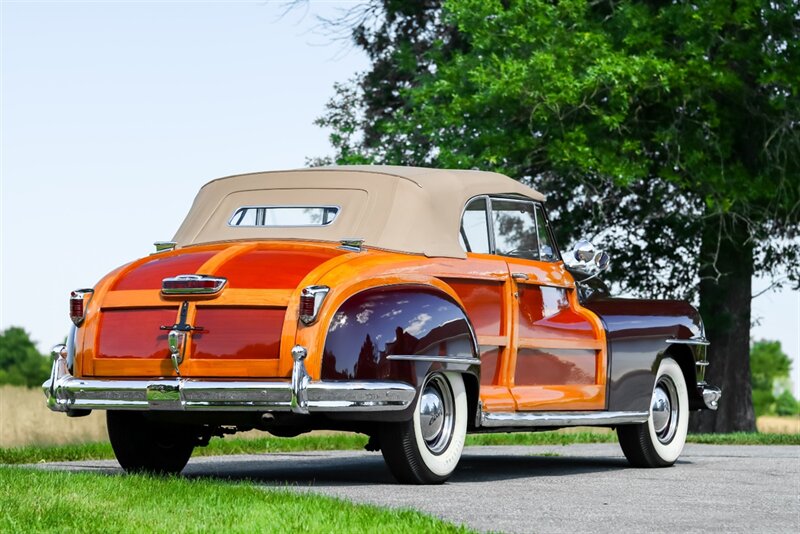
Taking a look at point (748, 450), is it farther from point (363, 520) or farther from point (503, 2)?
point (503, 2)

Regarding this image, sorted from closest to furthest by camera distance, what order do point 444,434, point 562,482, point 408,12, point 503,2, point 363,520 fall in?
point 363,520, point 444,434, point 562,482, point 503,2, point 408,12

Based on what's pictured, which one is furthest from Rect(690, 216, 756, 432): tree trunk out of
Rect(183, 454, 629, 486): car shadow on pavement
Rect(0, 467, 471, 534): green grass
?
Rect(0, 467, 471, 534): green grass

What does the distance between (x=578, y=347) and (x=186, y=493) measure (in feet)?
11.4

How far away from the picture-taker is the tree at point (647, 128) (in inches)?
750

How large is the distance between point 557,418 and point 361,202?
199 cm

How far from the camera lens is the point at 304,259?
7.80 meters

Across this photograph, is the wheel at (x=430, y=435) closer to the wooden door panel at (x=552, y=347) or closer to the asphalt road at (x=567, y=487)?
the asphalt road at (x=567, y=487)

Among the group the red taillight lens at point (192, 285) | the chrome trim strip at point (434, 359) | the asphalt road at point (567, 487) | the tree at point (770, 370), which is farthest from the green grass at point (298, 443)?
the tree at point (770, 370)

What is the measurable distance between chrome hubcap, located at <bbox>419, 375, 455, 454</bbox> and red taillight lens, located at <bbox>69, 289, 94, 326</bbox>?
2.14m

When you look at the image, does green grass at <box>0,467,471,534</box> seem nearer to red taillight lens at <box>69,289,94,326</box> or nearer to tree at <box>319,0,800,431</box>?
red taillight lens at <box>69,289,94,326</box>

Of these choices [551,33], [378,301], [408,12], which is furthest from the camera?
[408,12]

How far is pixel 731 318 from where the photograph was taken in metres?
20.7

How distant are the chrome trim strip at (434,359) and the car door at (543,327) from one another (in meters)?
0.75

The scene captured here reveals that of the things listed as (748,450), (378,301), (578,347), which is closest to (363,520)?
(378,301)
